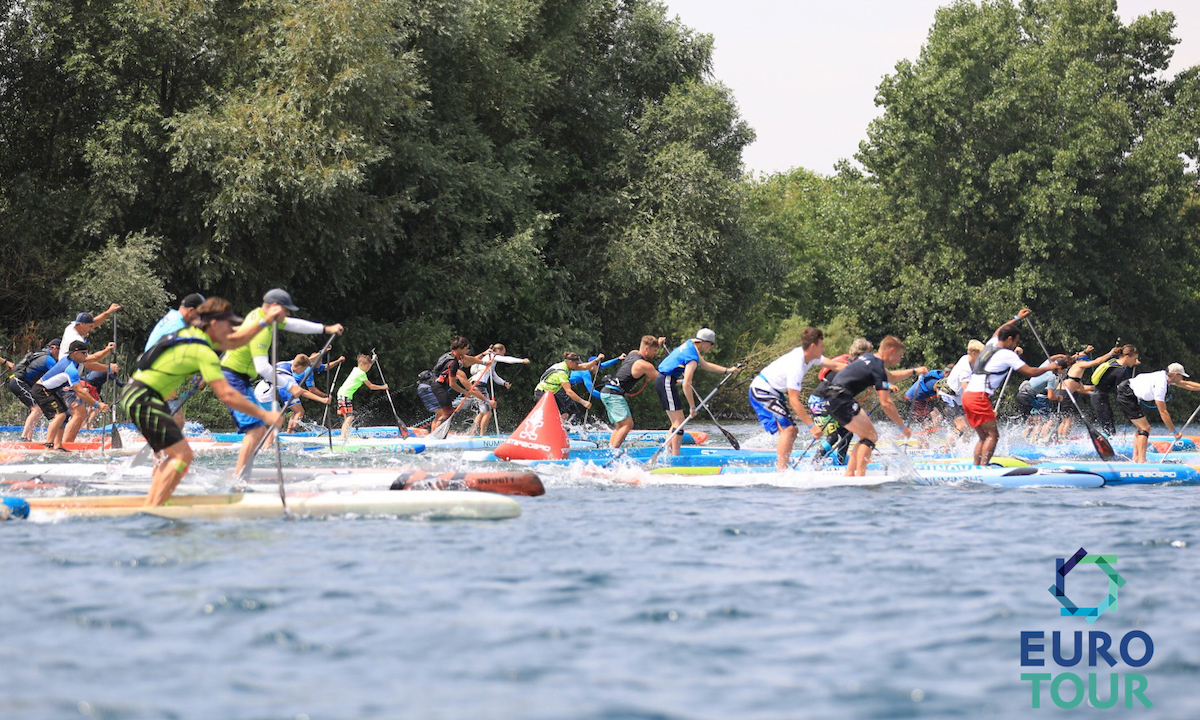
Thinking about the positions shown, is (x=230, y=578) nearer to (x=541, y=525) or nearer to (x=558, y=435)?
(x=541, y=525)

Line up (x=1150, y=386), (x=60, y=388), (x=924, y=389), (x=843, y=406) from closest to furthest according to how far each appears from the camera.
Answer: (x=843, y=406)
(x=1150, y=386)
(x=60, y=388)
(x=924, y=389)

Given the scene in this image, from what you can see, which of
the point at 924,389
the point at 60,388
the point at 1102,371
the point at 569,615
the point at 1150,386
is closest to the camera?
the point at 569,615

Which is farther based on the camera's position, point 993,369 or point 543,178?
point 543,178

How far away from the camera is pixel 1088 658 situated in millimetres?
5664

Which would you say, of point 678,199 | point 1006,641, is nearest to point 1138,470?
point 1006,641

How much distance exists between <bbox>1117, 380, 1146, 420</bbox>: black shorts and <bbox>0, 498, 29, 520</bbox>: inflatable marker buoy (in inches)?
545

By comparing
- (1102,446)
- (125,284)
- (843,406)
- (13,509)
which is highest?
(125,284)

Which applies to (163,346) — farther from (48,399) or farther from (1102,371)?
(1102,371)

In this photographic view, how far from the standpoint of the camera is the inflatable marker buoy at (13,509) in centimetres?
997

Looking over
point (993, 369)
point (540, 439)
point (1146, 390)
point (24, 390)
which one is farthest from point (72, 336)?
point (1146, 390)

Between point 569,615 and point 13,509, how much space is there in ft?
19.0

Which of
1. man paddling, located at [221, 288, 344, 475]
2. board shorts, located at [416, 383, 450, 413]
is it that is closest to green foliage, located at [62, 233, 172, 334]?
board shorts, located at [416, 383, 450, 413]

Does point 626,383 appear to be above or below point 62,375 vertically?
above

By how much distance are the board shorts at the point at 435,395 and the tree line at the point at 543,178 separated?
618cm
